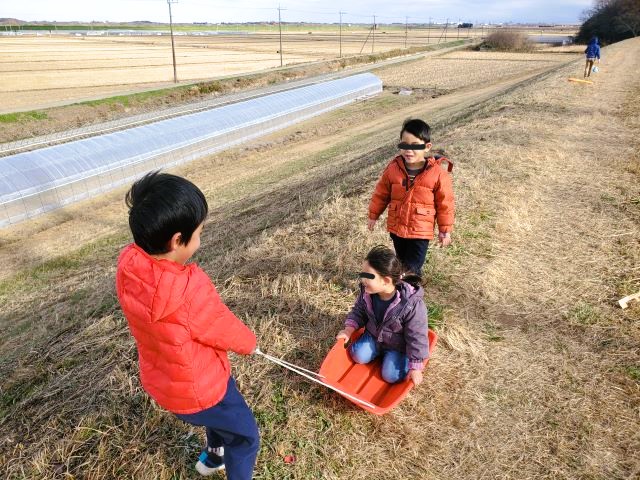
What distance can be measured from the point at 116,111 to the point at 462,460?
23.4 m

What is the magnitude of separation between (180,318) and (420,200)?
8.20 ft

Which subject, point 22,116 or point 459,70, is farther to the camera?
point 459,70

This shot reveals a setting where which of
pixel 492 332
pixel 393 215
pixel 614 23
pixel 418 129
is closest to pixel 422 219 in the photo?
pixel 393 215

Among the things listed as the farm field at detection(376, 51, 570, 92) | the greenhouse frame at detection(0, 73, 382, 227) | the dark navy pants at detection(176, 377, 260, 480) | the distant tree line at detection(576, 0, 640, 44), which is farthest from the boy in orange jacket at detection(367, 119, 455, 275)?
the distant tree line at detection(576, 0, 640, 44)

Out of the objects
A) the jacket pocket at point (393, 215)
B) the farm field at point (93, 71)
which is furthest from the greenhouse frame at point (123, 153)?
the farm field at point (93, 71)

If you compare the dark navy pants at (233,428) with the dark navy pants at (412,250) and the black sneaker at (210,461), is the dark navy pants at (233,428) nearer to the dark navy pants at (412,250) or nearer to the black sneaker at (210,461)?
the black sneaker at (210,461)

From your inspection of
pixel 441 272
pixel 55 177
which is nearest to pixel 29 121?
pixel 55 177

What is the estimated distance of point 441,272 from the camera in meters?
4.92

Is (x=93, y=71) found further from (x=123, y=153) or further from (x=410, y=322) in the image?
(x=410, y=322)

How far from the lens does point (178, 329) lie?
2.01 meters

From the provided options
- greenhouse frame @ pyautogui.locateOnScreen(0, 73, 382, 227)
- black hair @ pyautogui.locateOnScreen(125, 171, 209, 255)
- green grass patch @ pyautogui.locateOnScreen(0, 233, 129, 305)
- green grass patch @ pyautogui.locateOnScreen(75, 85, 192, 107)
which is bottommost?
green grass patch @ pyautogui.locateOnScreen(0, 233, 129, 305)

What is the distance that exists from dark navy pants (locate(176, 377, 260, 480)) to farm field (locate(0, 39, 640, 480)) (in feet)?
1.79

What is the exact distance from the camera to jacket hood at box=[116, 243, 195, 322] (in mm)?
1930

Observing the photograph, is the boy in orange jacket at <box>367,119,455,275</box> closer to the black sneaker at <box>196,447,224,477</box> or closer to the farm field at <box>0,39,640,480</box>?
the farm field at <box>0,39,640,480</box>
